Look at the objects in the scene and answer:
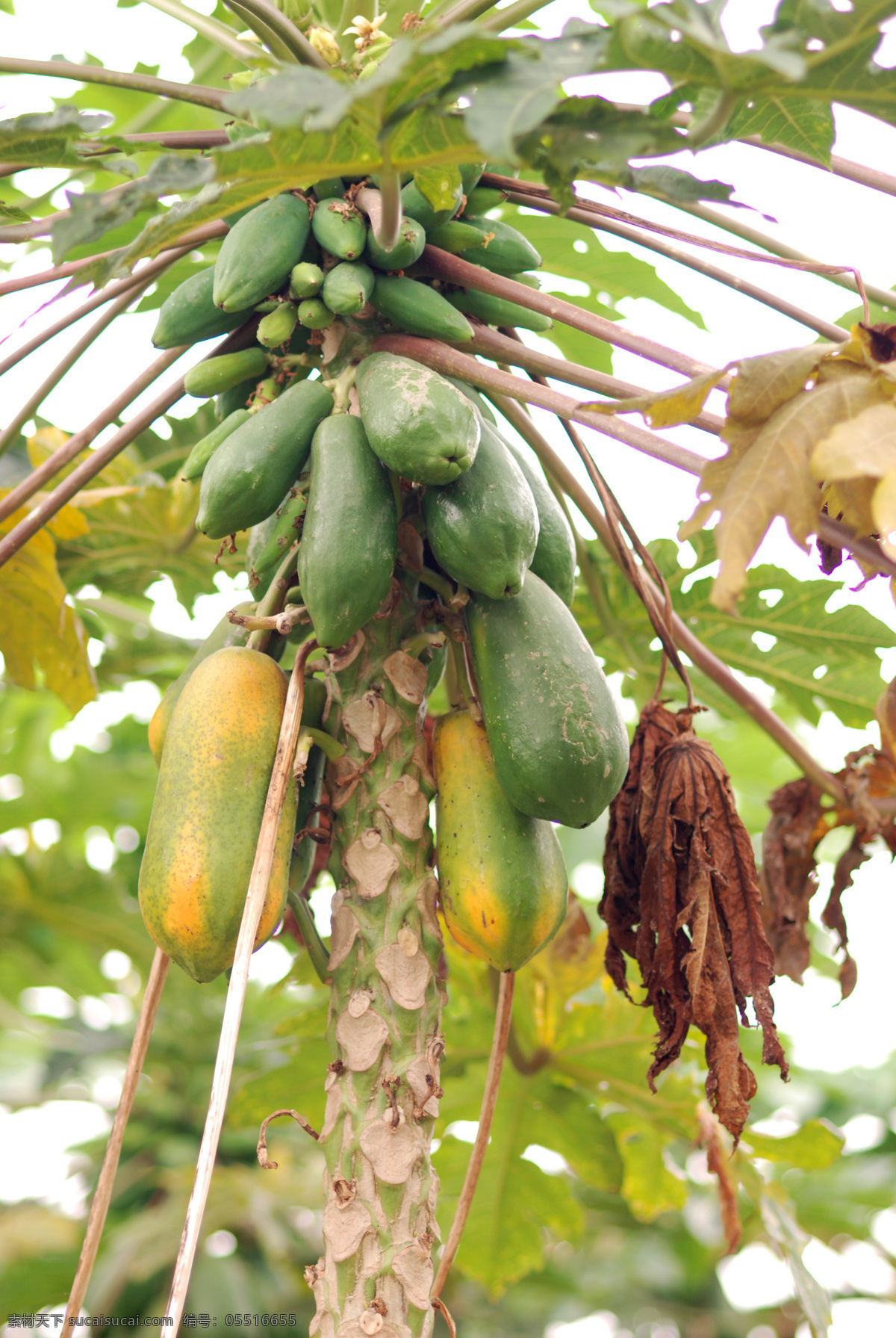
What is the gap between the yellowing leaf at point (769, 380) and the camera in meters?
1.06

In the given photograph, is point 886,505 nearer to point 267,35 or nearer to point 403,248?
point 403,248

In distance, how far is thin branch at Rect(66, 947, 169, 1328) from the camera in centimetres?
121

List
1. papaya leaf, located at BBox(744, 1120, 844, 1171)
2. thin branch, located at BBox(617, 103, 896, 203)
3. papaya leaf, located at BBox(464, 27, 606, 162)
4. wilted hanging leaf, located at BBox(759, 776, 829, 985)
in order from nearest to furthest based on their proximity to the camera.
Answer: papaya leaf, located at BBox(464, 27, 606, 162)
thin branch, located at BBox(617, 103, 896, 203)
wilted hanging leaf, located at BBox(759, 776, 829, 985)
papaya leaf, located at BBox(744, 1120, 844, 1171)

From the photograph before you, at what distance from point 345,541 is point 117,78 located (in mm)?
694

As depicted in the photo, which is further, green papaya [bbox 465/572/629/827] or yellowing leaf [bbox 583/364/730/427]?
green papaya [bbox 465/572/629/827]

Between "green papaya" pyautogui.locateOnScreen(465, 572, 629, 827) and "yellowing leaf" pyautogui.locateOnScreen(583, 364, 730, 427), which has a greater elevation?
"yellowing leaf" pyautogui.locateOnScreen(583, 364, 730, 427)

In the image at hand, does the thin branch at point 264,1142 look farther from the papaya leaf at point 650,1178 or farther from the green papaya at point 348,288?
the papaya leaf at point 650,1178

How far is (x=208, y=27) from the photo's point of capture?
1652 millimetres

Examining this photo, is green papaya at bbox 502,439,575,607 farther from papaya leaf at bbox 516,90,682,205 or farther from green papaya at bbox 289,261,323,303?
papaya leaf at bbox 516,90,682,205

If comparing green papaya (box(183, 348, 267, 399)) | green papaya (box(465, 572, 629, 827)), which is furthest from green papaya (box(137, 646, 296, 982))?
green papaya (box(183, 348, 267, 399))

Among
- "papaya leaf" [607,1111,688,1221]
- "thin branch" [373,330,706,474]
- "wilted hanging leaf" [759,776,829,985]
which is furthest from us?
"papaya leaf" [607,1111,688,1221]

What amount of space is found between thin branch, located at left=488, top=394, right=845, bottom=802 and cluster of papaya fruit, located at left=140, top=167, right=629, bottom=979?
21cm

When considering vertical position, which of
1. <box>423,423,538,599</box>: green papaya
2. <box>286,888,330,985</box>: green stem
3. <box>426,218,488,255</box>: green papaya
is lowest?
<box>286,888,330,985</box>: green stem

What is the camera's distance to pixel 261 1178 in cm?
382
